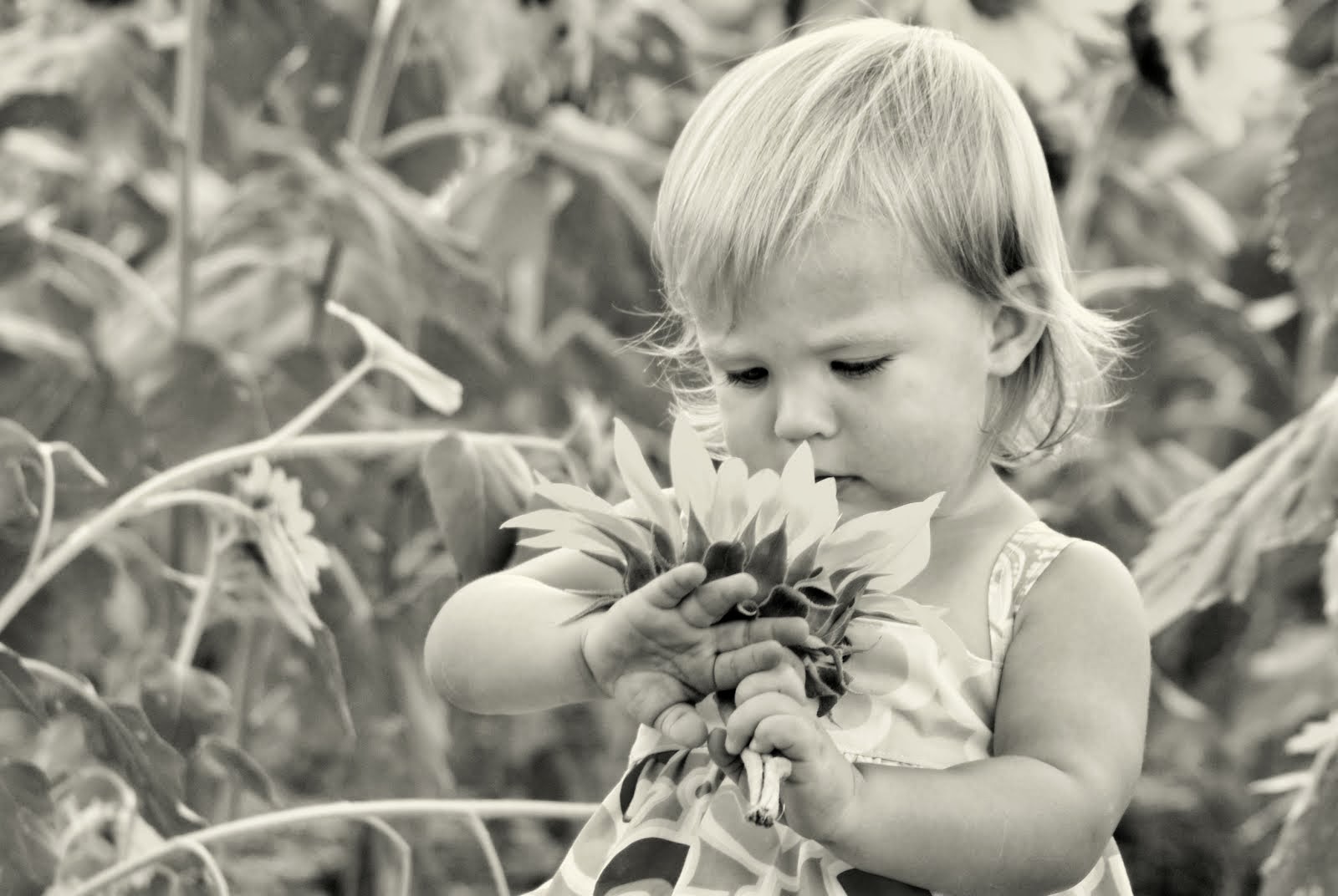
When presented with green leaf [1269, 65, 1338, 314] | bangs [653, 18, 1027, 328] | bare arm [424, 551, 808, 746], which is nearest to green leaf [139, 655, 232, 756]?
bare arm [424, 551, 808, 746]

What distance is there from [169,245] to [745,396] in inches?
36.8

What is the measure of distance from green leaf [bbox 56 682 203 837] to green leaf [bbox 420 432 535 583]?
5.7 inches

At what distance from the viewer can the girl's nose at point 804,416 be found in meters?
0.68

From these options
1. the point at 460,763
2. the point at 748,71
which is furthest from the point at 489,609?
the point at 460,763

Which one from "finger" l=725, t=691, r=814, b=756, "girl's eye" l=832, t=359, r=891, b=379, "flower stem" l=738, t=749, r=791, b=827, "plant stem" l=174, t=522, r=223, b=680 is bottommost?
"plant stem" l=174, t=522, r=223, b=680

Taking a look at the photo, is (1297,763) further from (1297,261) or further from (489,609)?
(489,609)

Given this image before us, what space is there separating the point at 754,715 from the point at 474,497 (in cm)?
32

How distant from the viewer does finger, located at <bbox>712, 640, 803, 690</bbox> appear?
0.57 metres

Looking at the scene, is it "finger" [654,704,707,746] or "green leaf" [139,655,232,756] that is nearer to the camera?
"finger" [654,704,707,746]

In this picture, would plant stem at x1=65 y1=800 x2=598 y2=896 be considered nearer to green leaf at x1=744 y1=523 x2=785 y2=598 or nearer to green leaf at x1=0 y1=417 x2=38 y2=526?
green leaf at x1=0 y1=417 x2=38 y2=526

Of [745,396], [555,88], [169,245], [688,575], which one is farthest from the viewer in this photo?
[169,245]

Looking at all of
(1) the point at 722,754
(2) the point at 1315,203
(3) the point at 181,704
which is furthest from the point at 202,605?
(2) the point at 1315,203

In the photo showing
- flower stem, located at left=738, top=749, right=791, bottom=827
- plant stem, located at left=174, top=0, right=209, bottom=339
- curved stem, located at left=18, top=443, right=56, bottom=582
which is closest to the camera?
flower stem, located at left=738, top=749, right=791, bottom=827

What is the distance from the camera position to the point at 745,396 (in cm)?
70
